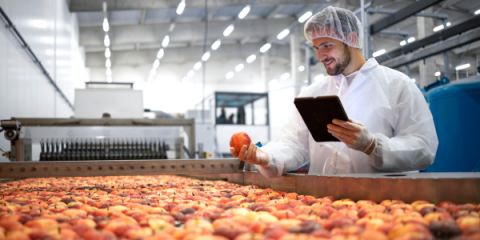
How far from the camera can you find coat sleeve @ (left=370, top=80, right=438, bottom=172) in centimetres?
198

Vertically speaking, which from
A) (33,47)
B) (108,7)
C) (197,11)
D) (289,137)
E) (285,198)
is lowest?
(285,198)

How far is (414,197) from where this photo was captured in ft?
4.46

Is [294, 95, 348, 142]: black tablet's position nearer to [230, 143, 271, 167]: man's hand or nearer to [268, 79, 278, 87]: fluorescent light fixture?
[230, 143, 271, 167]: man's hand

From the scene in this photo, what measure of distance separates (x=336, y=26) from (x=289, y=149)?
814mm

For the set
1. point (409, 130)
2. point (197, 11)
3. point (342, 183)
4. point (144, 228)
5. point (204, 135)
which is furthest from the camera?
point (197, 11)

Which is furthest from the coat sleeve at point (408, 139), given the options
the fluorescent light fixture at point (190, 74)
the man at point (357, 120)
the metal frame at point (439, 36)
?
the fluorescent light fixture at point (190, 74)

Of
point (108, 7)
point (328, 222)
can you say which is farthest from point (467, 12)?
point (108, 7)

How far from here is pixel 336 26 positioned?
228 cm

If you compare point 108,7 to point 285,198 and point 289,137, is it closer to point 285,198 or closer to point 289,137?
point 289,137

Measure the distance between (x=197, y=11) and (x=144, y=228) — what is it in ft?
44.9

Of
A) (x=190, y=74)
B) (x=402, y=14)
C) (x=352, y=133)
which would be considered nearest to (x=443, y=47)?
(x=402, y=14)

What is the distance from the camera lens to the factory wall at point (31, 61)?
15.3 ft

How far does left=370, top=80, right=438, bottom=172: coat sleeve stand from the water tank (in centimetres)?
137

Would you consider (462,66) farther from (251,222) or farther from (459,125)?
(251,222)
